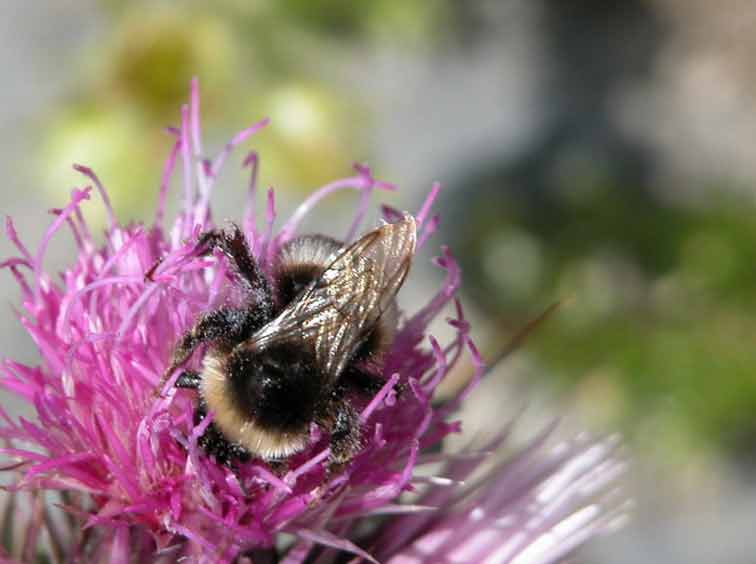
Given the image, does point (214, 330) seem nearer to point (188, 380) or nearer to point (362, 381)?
point (188, 380)

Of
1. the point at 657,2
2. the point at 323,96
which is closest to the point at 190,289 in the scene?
the point at 323,96

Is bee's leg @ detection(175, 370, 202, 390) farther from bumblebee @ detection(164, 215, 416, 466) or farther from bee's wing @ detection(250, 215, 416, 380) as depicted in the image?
bee's wing @ detection(250, 215, 416, 380)

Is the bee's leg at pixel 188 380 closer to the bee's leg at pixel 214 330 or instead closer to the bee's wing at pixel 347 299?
the bee's leg at pixel 214 330

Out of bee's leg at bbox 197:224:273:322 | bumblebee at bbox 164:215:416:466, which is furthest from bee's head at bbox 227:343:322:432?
bee's leg at bbox 197:224:273:322

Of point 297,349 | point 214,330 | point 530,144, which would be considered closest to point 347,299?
point 297,349

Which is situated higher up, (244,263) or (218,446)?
(244,263)

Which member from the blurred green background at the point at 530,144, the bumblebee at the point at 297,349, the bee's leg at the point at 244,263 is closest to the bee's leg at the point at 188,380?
the bumblebee at the point at 297,349
